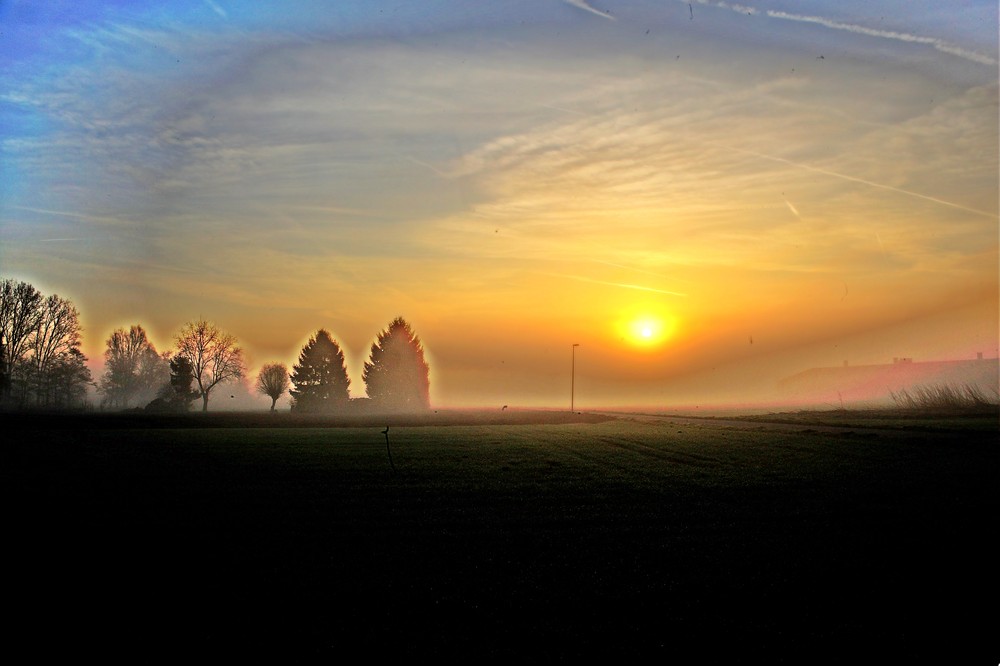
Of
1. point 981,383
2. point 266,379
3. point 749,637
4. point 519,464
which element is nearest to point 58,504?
point 519,464

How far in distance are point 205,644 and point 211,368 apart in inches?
3981

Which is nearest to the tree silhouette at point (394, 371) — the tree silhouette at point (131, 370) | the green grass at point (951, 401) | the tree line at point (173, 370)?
the tree line at point (173, 370)

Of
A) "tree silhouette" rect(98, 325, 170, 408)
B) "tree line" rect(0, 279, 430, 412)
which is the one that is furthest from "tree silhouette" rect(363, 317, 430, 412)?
"tree silhouette" rect(98, 325, 170, 408)

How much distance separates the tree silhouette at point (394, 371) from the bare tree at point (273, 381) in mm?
20171

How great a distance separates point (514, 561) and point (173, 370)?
96666 mm

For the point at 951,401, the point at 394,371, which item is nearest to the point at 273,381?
the point at 394,371

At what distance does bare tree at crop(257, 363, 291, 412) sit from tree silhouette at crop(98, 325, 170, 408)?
15.5 meters

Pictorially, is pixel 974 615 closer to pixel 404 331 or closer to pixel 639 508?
pixel 639 508

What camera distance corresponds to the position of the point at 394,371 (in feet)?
328

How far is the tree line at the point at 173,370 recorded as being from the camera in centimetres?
7944

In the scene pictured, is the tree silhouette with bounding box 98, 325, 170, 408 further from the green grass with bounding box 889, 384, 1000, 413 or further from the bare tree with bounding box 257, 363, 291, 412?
the green grass with bounding box 889, 384, 1000, 413

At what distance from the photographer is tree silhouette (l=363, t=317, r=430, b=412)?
9931cm

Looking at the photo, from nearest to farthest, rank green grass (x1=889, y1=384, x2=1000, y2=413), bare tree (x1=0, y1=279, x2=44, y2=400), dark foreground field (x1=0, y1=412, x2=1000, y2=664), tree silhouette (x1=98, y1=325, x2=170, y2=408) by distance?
dark foreground field (x1=0, y1=412, x2=1000, y2=664) → green grass (x1=889, y1=384, x2=1000, y2=413) → bare tree (x1=0, y1=279, x2=44, y2=400) → tree silhouette (x1=98, y1=325, x2=170, y2=408)

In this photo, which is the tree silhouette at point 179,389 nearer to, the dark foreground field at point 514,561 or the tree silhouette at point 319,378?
the tree silhouette at point 319,378
